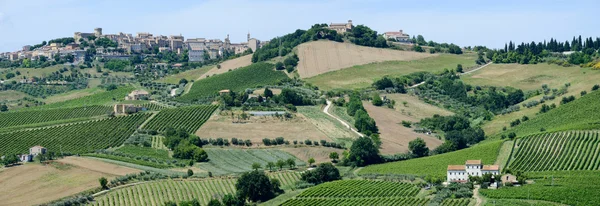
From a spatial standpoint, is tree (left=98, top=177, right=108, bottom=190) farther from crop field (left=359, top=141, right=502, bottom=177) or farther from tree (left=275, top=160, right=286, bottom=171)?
crop field (left=359, top=141, right=502, bottom=177)

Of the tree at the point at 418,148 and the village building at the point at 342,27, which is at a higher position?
the village building at the point at 342,27

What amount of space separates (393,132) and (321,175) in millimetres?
27511

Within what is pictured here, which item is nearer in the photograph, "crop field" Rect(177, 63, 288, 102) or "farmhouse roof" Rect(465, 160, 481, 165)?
"farmhouse roof" Rect(465, 160, 481, 165)

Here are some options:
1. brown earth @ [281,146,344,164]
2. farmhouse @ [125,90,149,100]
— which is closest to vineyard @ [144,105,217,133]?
brown earth @ [281,146,344,164]

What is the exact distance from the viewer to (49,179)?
83250 millimetres

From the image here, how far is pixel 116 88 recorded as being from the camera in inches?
5876

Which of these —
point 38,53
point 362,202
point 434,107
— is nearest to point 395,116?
point 434,107

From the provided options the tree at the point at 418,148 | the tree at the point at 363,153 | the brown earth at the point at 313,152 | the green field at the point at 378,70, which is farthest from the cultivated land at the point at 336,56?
the tree at the point at 363,153

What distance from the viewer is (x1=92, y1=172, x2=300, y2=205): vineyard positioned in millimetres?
75500

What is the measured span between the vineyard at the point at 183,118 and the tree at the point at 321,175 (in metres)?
24.4

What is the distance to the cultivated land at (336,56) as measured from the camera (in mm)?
154750

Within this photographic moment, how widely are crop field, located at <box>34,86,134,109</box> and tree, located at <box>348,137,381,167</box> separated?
45.9 metres

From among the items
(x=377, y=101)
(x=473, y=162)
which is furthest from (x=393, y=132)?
(x=473, y=162)

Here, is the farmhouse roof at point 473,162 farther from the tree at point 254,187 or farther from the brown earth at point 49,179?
the brown earth at point 49,179
